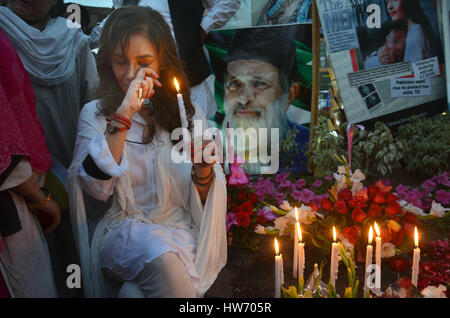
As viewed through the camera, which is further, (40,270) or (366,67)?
(366,67)

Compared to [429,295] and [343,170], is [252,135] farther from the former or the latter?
[429,295]

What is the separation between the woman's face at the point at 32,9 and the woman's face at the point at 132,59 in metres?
0.44

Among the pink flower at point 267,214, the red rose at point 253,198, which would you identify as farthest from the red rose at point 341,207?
the red rose at point 253,198

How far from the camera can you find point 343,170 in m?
2.49

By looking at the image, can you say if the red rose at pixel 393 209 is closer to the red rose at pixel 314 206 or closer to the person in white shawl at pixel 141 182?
the red rose at pixel 314 206

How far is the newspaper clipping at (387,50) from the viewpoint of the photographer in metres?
3.41

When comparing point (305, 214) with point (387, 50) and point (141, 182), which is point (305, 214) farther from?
point (387, 50)

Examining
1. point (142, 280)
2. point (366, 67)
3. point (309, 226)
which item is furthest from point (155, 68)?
point (366, 67)

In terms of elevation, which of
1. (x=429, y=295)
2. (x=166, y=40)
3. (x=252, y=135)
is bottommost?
(x=429, y=295)

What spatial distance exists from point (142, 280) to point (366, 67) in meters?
2.98

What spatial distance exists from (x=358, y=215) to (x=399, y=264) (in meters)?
0.37

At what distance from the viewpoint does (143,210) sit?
1759 millimetres

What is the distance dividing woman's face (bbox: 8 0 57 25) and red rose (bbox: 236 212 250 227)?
163 centimetres

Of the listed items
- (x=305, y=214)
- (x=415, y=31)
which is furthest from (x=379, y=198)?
(x=415, y=31)
